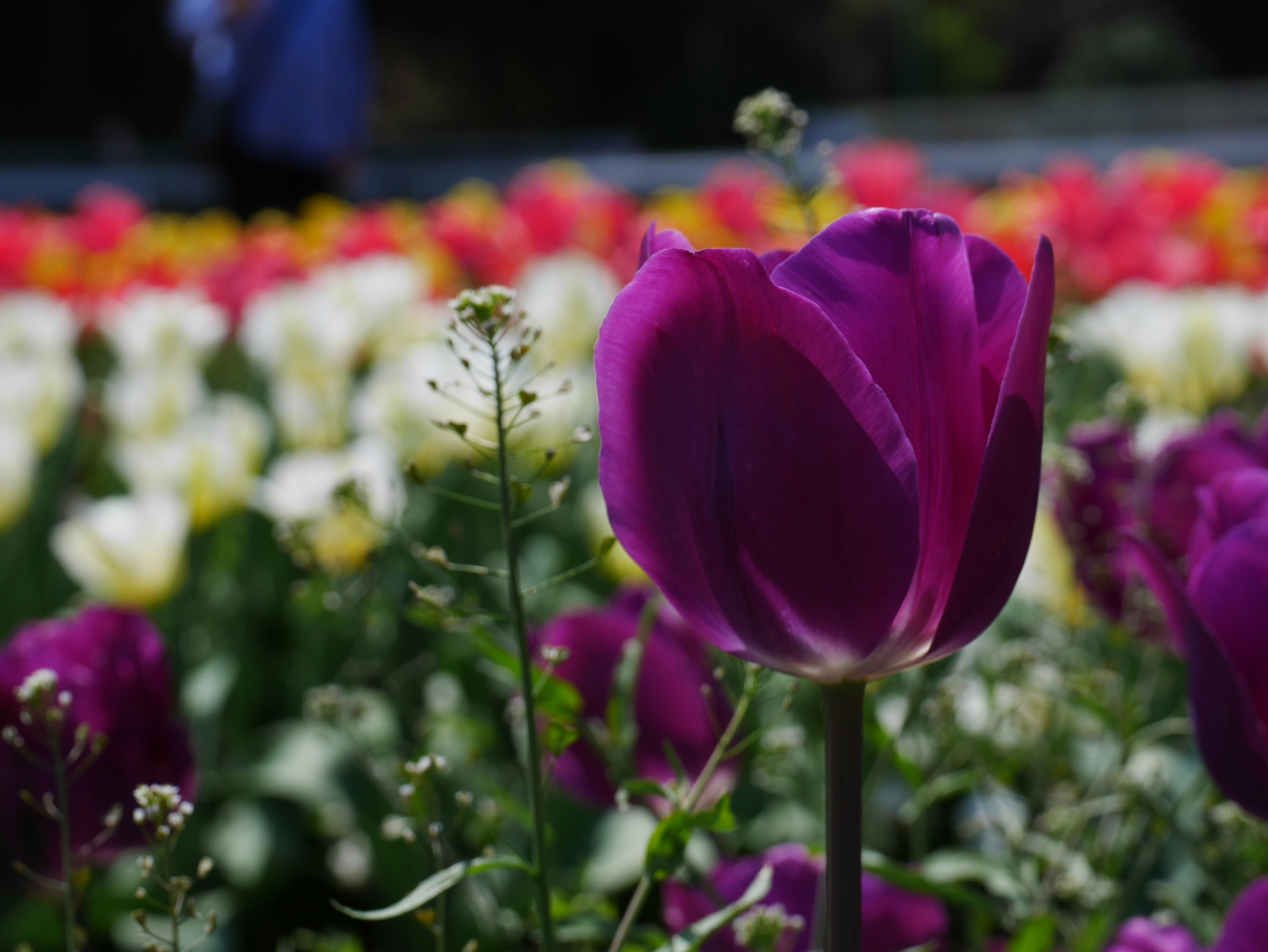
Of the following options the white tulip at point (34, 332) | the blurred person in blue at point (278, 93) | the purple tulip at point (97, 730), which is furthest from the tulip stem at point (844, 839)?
the blurred person in blue at point (278, 93)

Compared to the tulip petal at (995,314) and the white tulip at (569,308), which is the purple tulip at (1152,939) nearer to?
the tulip petal at (995,314)

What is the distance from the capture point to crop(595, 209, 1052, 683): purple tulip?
42 centimetres

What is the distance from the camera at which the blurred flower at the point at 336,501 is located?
2.53 ft

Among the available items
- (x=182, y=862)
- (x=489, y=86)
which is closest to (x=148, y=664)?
(x=182, y=862)

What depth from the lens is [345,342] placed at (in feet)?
7.04

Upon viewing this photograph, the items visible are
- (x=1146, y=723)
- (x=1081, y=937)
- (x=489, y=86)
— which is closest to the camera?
(x=1081, y=937)

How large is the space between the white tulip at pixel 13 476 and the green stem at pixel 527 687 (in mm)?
1196

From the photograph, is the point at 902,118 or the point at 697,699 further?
the point at 902,118

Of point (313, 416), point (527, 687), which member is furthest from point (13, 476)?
point (527, 687)

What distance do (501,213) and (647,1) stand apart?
23069 mm

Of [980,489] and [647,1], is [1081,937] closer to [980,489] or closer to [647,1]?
[980,489]

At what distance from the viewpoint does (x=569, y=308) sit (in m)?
2.24

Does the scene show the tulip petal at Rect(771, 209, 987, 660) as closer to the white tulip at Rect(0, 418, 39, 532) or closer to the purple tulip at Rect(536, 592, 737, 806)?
the purple tulip at Rect(536, 592, 737, 806)

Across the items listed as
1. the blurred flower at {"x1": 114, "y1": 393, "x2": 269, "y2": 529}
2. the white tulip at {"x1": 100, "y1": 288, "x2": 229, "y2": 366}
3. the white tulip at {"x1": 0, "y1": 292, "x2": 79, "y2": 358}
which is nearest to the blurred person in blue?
the white tulip at {"x1": 100, "y1": 288, "x2": 229, "y2": 366}
